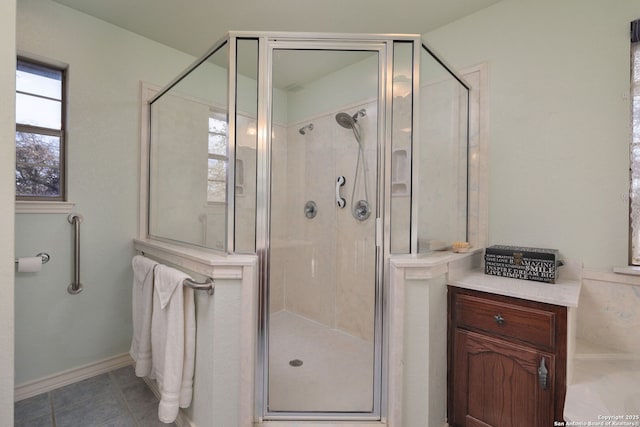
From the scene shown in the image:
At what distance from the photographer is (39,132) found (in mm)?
1914

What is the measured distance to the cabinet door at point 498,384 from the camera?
1.25 meters

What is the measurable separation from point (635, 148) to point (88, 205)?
3.37 metres

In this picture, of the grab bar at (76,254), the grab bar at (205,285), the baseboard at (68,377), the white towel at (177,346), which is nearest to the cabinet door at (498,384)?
the grab bar at (205,285)

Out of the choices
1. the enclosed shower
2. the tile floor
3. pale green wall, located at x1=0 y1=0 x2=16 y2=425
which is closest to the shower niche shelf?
the enclosed shower

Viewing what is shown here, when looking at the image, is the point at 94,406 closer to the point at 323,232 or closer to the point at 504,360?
the point at 323,232

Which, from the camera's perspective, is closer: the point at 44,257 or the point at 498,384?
the point at 498,384

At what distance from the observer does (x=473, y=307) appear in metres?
1.45

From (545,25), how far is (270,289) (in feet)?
7.37

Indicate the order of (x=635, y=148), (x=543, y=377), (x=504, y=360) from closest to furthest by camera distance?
(x=543, y=377), (x=504, y=360), (x=635, y=148)

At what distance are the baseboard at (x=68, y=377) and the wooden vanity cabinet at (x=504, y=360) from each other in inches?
93.3

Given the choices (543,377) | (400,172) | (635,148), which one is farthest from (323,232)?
(635,148)

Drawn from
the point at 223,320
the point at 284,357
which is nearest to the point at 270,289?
the point at 223,320

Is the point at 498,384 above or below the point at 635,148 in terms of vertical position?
below

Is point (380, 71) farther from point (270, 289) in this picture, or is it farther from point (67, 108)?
point (67, 108)
